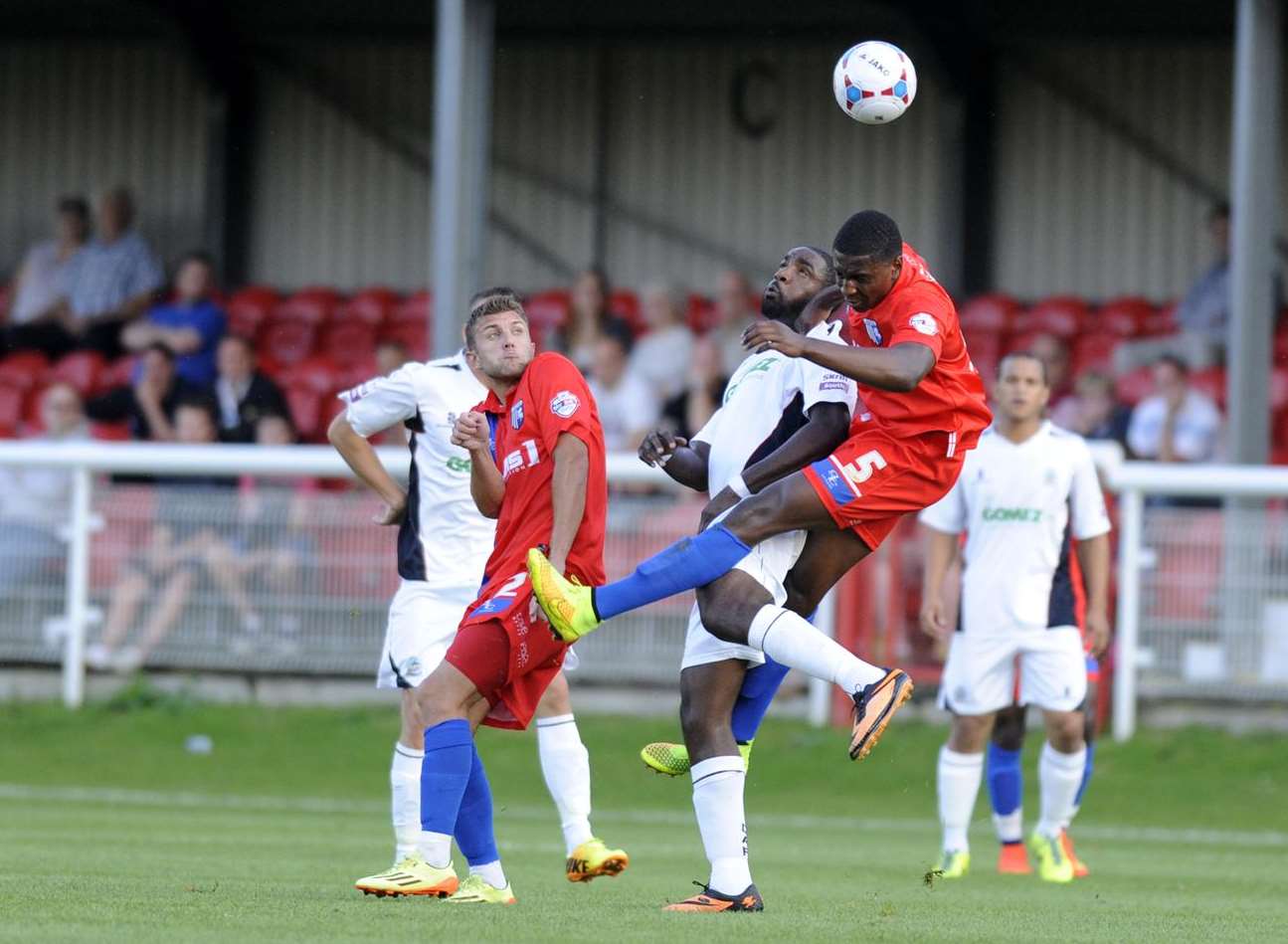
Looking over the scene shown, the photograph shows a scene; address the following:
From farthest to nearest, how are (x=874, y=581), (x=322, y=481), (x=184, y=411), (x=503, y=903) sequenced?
(x=184, y=411), (x=322, y=481), (x=874, y=581), (x=503, y=903)

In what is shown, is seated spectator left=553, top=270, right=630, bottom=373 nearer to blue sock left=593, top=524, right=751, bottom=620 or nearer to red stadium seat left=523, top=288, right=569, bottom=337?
red stadium seat left=523, top=288, right=569, bottom=337

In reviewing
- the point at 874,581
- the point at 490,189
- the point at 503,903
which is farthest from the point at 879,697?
the point at 490,189

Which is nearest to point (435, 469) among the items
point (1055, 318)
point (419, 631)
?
point (419, 631)

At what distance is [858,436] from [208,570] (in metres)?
8.43

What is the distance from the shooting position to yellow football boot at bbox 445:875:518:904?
7112 mm

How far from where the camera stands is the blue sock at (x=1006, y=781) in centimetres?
1041

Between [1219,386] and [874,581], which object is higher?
[1219,386]

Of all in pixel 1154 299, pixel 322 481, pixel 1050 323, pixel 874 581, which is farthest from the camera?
pixel 1154 299

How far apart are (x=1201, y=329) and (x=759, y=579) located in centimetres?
1089

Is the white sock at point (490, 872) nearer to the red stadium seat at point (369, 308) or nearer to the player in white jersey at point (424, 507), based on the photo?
the player in white jersey at point (424, 507)

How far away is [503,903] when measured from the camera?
7.00 metres

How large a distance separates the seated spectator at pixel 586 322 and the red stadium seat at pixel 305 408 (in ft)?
6.72

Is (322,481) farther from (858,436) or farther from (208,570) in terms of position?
(858,436)

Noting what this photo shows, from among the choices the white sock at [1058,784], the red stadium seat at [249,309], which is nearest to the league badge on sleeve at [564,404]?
the white sock at [1058,784]
